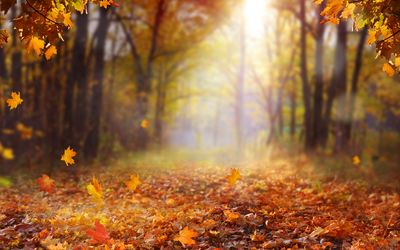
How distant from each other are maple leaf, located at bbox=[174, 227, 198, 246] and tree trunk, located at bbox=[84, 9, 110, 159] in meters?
10.2

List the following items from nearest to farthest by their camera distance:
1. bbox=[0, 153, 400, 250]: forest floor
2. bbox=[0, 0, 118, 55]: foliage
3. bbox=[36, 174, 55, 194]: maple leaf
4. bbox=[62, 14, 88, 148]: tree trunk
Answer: bbox=[0, 0, 118, 55]: foliage
bbox=[0, 153, 400, 250]: forest floor
bbox=[36, 174, 55, 194]: maple leaf
bbox=[62, 14, 88, 148]: tree trunk

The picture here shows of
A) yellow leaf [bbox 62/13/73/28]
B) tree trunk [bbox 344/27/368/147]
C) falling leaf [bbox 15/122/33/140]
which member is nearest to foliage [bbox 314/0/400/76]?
yellow leaf [bbox 62/13/73/28]

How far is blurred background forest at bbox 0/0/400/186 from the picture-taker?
46.8 feet

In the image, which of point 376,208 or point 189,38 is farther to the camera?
point 189,38

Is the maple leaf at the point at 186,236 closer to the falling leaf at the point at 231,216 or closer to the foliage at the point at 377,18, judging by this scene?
the falling leaf at the point at 231,216

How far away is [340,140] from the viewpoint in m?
15.8

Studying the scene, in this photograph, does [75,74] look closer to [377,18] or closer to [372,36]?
[372,36]

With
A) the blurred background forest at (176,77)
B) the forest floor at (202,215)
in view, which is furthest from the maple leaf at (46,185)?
the blurred background forest at (176,77)

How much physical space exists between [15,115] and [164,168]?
585 centimetres

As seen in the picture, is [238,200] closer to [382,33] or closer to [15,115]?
[382,33]

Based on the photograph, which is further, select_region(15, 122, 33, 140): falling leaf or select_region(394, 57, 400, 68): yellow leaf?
select_region(15, 122, 33, 140): falling leaf

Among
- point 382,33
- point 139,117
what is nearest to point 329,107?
point 139,117

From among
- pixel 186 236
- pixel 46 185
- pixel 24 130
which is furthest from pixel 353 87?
pixel 186 236

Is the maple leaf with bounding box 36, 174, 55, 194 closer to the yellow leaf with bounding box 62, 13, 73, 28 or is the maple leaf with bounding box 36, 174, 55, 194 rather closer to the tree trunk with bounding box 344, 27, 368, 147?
the yellow leaf with bounding box 62, 13, 73, 28
